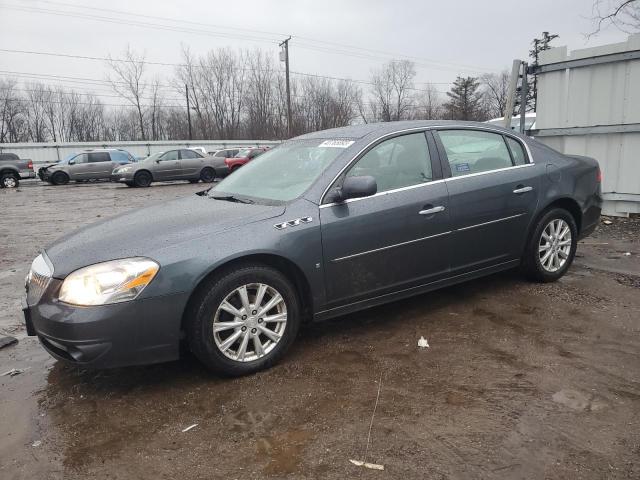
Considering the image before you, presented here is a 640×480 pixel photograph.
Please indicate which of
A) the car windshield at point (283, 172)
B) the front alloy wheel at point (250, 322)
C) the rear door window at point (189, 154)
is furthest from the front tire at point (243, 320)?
the rear door window at point (189, 154)

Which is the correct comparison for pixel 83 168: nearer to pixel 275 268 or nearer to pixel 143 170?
pixel 143 170

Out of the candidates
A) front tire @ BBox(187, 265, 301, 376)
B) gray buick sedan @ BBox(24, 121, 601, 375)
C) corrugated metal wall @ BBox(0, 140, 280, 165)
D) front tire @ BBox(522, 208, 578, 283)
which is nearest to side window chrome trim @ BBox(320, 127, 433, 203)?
gray buick sedan @ BBox(24, 121, 601, 375)

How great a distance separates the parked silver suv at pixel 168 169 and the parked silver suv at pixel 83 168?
3367 mm

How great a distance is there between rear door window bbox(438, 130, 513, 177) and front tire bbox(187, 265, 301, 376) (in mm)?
1837

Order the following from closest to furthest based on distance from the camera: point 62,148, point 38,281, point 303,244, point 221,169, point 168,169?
point 38,281 → point 303,244 → point 168,169 → point 221,169 → point 62,148

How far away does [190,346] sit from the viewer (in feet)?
9.96

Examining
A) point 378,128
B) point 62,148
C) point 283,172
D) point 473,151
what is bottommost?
point 283,172

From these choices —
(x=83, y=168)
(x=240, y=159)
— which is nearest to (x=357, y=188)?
(x=240, y=159)

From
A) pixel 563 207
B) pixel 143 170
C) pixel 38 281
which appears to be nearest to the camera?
pixel 38 281

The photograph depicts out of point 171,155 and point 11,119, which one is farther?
point 11,119

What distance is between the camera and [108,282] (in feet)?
9.29

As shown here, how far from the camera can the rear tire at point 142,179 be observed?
21.0 metres

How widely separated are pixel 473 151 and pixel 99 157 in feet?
79.6

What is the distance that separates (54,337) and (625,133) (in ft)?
25.7
